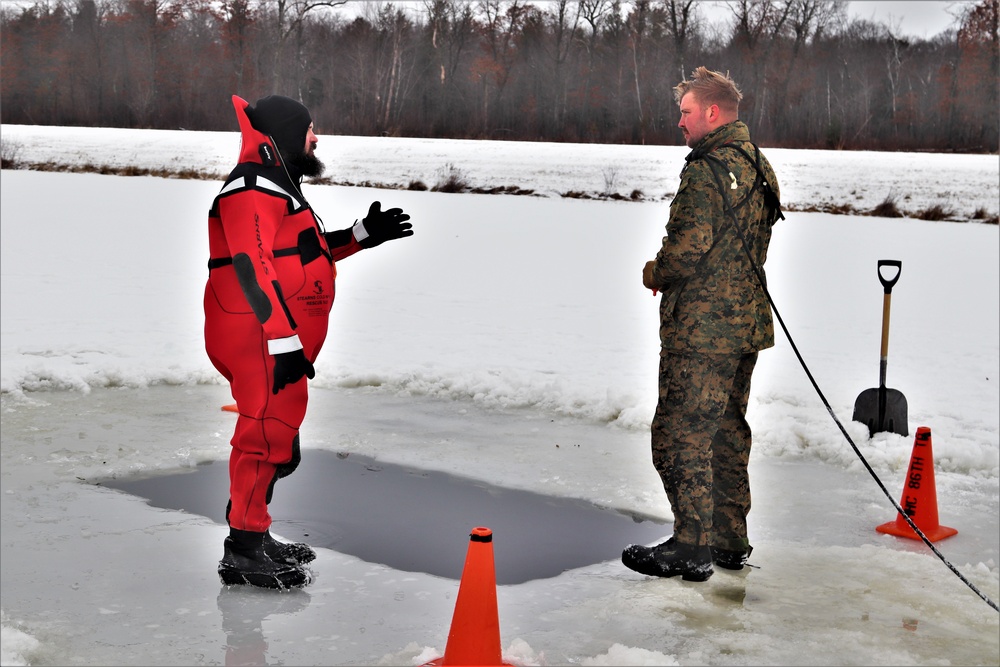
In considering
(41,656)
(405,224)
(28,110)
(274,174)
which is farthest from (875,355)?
(28,110)

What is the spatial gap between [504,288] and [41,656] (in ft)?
35.6

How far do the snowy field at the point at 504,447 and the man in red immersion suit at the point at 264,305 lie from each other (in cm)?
34

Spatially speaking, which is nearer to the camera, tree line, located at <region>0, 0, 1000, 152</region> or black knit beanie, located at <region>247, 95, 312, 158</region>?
black knit beanie, located at <region>247, 95, 312, 158</region>

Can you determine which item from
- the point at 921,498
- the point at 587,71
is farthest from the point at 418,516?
the point at 587,71

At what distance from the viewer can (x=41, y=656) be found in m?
3.63

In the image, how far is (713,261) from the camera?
14.0ft

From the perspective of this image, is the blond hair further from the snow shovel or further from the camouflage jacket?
the snow shovel

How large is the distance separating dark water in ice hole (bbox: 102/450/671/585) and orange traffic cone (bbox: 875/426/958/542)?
3.60 ft

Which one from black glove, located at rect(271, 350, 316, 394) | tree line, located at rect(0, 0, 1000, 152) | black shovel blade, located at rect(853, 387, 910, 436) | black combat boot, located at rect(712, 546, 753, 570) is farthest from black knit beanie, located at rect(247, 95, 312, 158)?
tree line, located at rect(0, 0, 1000, 152)

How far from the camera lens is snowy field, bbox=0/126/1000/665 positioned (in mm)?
3926

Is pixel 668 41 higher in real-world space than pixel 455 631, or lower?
higher

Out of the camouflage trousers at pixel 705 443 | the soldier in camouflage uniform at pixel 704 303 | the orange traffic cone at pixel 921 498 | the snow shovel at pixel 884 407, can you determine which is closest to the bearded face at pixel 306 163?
the soldier in camouflage uniform at pixel 704 303

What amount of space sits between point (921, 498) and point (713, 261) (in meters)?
1.84

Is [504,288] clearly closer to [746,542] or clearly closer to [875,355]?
[875,355]
